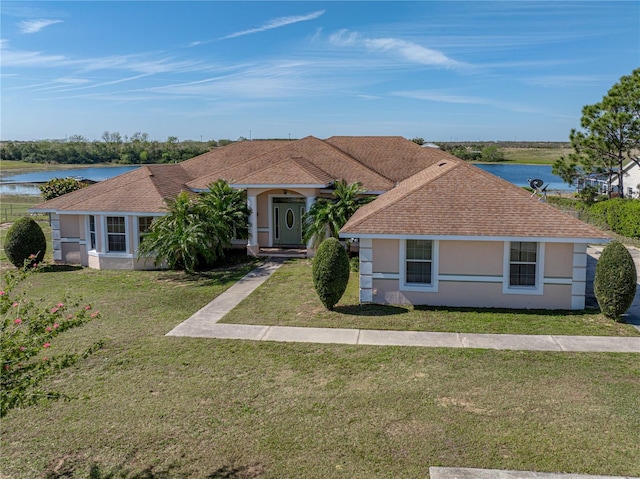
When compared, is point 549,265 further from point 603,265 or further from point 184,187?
point 184,187

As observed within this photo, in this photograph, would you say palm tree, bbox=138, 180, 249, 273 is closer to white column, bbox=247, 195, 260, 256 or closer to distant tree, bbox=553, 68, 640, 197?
white column, bbox=247, 195, 260, 256

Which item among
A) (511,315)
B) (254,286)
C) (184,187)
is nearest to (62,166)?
(184,187)

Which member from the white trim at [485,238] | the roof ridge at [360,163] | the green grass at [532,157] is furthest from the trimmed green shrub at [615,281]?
the green grass at [532,157]

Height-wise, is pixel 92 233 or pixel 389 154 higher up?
pixel 389 154

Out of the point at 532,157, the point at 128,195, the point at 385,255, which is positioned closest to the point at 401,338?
the point at 385,255

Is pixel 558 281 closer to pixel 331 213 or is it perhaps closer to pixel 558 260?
pixel 558 260

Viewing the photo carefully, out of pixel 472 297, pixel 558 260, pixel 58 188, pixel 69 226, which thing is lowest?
pixel 472 297
